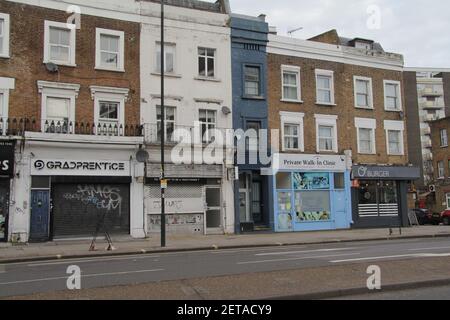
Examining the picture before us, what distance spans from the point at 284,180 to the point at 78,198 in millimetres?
11226

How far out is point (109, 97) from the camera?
76.4 ft

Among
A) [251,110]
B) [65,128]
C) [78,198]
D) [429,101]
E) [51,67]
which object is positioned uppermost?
[429,101]

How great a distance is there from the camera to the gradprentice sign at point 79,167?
70.2ft

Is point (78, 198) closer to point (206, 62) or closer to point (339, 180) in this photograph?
point (206, 62)

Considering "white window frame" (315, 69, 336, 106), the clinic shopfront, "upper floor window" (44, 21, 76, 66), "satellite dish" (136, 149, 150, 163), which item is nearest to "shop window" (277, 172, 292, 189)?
the clinic shopfront

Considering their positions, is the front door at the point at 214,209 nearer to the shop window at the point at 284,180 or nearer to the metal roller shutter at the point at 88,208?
the shop window at the point at 284,180

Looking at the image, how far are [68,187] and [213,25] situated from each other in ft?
37.4

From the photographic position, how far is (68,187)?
72.8ft

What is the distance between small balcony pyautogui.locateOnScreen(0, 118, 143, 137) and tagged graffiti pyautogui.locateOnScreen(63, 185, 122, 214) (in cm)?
252

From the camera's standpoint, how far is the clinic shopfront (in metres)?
27.2

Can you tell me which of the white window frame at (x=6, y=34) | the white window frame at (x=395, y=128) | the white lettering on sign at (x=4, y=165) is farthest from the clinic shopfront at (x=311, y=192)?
the white window frame at (x=6, y=34)

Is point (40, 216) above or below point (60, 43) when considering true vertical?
below

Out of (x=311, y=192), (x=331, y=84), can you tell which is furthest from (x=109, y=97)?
(x=331, y=84)
